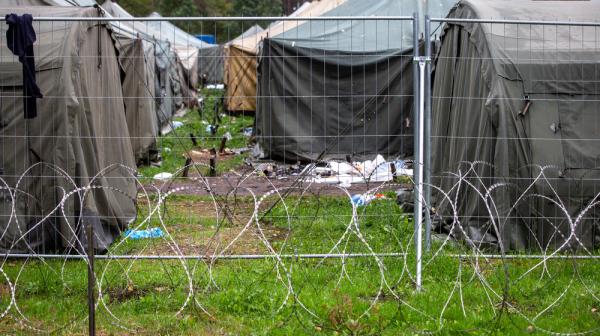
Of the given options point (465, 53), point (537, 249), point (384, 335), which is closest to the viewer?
point (384, 335)

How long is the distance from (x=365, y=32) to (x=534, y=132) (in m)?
8.53

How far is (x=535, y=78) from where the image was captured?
9023 millimetres

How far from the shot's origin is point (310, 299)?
6.93 metres

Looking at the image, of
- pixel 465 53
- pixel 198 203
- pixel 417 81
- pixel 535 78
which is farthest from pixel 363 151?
pixel 417 81

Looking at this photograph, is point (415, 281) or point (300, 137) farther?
point (300, 137)

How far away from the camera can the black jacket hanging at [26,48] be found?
8.05 metres

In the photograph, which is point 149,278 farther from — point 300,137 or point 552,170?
point 300,137

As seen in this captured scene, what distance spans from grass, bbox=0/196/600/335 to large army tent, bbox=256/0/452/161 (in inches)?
295

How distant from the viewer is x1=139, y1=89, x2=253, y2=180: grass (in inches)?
621

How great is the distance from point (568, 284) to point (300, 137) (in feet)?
30.4

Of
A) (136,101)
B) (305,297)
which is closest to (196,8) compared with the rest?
(136,101)

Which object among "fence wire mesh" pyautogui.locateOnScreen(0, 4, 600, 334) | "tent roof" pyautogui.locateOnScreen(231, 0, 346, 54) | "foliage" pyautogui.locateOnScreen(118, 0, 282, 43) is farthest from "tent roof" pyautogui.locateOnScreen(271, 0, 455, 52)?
"foliage" pyautogui.locateOnScreen(118, 0, 282, 43)

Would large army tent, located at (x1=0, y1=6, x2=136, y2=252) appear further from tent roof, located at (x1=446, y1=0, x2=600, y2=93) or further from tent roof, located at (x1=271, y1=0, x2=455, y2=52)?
tent roof, located at (x1=271, y1=0, x2=455, y2=52)

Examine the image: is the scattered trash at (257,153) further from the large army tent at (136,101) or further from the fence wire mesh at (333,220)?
the fence wire mesh at (333,220)
